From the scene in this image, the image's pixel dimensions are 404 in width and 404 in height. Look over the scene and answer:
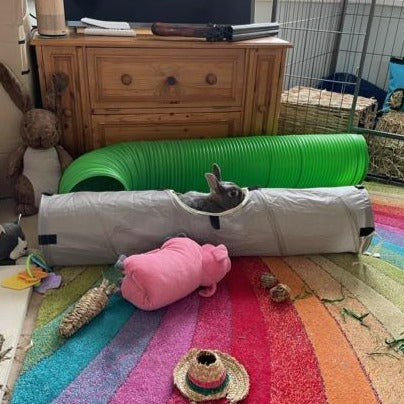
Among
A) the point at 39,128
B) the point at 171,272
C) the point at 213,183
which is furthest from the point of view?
the point at 39,128

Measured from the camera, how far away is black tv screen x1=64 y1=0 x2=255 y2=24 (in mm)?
1976

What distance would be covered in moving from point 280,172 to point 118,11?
3.34ft

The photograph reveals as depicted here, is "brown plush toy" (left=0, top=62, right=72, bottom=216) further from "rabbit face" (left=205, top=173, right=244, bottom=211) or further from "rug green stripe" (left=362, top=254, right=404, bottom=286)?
"rug green stripe" (left=362, top=254, right=404, bottom=286)

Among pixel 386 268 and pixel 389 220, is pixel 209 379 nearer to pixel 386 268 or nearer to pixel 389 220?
pixel 386 268

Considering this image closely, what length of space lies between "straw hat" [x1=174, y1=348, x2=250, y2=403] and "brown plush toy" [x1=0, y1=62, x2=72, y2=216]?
1.04 meters

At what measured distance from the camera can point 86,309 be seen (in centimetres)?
129

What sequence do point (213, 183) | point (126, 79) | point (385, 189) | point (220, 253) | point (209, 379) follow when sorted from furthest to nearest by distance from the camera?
point (385, 189) < point (126, 79) < point (213, 183) < point (220, 253) < point (209, 379)

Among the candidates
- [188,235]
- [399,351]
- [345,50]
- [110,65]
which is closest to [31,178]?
[110,65]

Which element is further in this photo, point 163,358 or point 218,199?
point 218,199

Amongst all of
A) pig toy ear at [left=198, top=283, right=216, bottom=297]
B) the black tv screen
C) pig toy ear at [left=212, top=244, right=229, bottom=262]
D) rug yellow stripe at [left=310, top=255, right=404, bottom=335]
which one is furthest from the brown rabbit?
the black tv screen

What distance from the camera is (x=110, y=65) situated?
71.7 inches

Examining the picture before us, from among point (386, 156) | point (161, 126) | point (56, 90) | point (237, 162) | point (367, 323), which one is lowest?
point (367, 323)

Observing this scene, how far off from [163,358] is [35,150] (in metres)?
1.06

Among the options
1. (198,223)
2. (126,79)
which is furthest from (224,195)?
(126,79)
